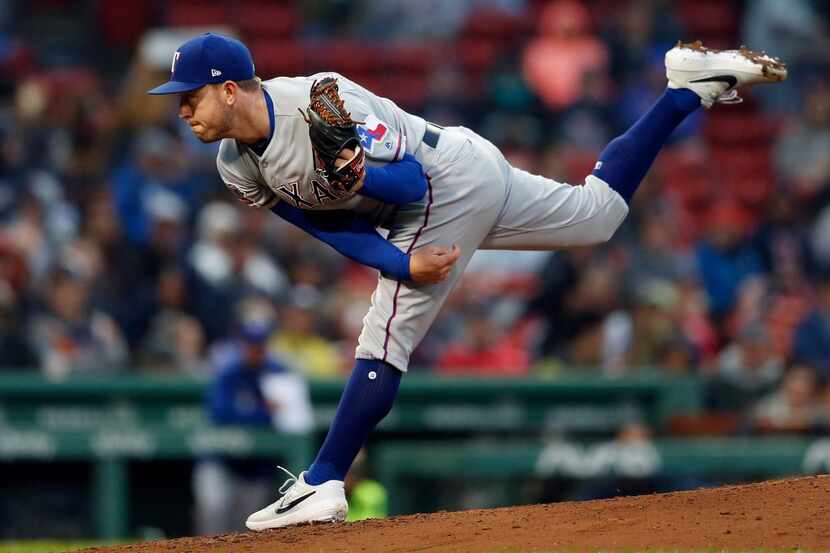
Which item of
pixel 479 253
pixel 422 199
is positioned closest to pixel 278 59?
pixel 479 253

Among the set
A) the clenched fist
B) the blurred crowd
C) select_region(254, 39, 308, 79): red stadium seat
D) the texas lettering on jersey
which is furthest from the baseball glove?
select_region(254, 39, 308, 79): red stadium seat

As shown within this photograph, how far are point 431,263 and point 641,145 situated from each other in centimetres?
109

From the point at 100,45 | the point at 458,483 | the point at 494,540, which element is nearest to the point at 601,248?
the point at 458,483

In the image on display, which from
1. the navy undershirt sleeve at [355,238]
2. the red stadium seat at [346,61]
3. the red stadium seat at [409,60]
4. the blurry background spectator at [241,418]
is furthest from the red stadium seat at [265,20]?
the navy undershirt sleeve at [355,238]

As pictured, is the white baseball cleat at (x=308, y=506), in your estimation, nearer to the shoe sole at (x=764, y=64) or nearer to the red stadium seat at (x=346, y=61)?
the shoe sole at (x=764, y=64)

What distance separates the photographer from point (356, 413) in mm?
5871

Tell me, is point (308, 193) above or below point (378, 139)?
below

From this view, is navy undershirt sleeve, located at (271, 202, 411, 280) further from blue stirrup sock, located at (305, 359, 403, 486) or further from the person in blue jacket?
the person in blue jacket

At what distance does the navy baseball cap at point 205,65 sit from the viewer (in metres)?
5.45

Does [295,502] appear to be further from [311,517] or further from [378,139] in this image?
[378,139]

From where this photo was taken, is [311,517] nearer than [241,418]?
Yes

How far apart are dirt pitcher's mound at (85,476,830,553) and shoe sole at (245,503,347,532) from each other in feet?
0.20

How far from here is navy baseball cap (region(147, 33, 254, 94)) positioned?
545 cm

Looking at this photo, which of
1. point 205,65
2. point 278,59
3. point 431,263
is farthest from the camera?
point 278,59
